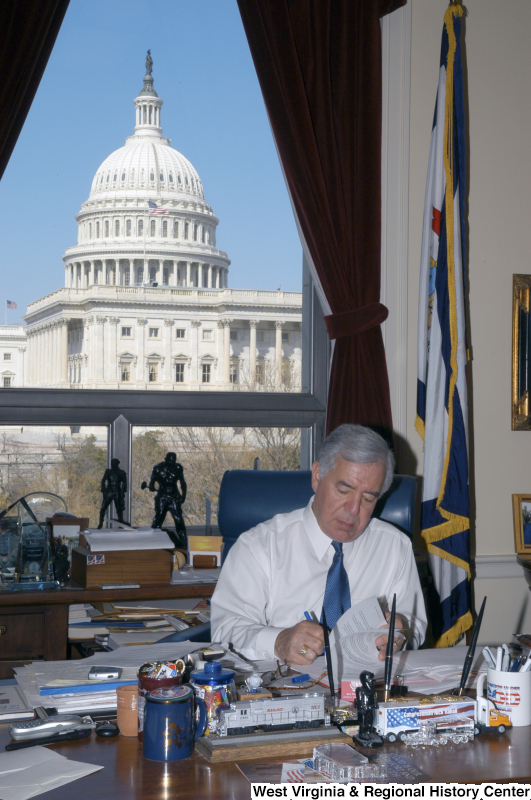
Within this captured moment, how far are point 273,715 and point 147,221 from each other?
7.86ft

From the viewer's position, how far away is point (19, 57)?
8.99 feet

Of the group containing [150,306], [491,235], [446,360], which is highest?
[491,235]

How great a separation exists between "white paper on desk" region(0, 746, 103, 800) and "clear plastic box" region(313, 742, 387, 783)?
323 mm

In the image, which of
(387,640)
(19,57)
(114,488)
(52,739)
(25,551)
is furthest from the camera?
(114,488)

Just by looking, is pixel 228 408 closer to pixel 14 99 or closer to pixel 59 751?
pixel 14 99

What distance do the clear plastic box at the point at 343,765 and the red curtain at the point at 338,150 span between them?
1.88 metres

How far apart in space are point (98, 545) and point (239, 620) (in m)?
0.79

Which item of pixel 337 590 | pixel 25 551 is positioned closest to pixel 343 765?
pixel 337 590

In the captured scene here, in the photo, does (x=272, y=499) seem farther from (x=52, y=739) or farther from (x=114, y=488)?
(x=52, y=739)

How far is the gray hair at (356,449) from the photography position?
1970 millimetres

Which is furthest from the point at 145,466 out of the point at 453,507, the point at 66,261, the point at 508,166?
the point at 508,166

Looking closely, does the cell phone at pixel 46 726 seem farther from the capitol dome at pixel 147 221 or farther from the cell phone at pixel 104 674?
the capitol dome at pixel 147 221

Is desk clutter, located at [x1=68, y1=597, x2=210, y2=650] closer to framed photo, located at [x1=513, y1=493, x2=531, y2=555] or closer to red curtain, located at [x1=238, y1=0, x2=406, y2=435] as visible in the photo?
red curtain, located at [x1=238, y1=0, x2=406, y2=435]

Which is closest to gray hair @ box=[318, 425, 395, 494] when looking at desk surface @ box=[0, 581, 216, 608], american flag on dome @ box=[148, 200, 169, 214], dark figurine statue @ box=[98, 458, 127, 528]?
desk surface @ box=[0, 581, 216, 608]
